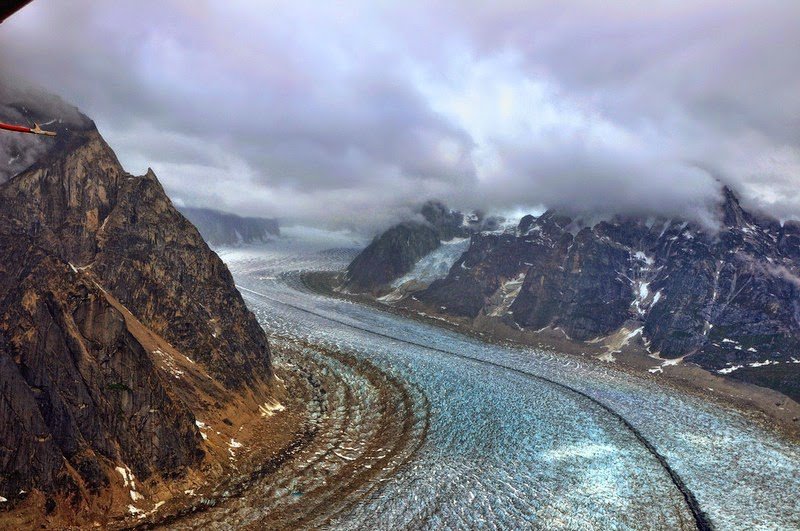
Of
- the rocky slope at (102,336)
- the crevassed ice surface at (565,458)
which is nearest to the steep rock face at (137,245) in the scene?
the rocky slope at (102,336)

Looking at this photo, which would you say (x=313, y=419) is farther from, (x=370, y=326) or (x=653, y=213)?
(x=653, y=213)

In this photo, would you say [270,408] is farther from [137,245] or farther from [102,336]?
[137,245]

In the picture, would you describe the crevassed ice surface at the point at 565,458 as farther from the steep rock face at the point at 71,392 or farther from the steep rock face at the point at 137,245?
the steep rock face at the point at 137,245

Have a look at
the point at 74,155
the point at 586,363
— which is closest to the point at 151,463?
the point at 74,155

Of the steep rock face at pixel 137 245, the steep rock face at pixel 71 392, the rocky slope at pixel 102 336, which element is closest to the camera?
the steep rock face at pixel 71 392

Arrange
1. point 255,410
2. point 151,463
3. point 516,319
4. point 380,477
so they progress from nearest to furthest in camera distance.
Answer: point 151,463
point 380,477
point 255,410
point 516,319

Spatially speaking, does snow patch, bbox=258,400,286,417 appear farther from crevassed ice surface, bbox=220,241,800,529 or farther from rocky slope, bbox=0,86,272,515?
crevassed ice surface, bbox=220,241,800,529

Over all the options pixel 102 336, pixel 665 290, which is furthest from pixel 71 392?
pixel 665 290
